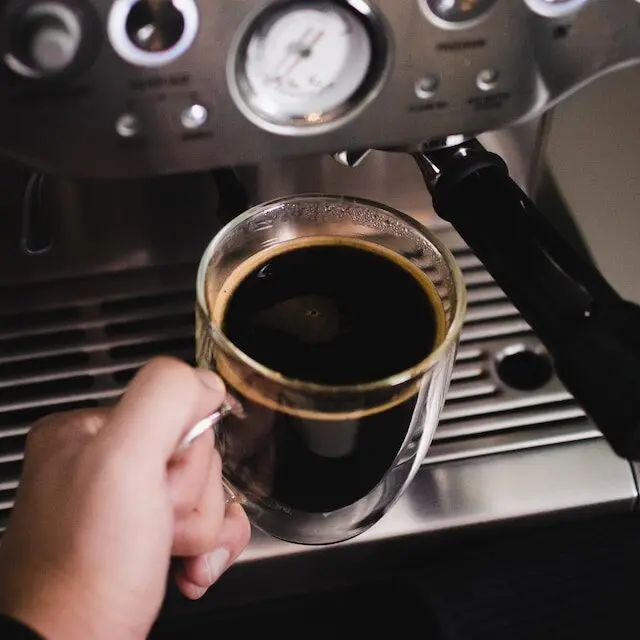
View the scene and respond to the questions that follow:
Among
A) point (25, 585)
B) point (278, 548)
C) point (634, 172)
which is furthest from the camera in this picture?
point (634, 172)

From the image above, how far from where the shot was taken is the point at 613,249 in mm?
471

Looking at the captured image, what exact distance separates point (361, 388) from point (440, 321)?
0.06 meters

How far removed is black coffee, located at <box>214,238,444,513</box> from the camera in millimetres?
321

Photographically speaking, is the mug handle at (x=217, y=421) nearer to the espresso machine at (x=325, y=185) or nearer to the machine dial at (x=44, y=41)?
the espresso machine at (x=325, y=185)

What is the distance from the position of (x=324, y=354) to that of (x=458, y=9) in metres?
0.13

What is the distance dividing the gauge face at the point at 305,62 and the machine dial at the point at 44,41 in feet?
0.20

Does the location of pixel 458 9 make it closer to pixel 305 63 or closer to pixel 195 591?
pixel 305 63

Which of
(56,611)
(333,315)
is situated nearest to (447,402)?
(333,315)

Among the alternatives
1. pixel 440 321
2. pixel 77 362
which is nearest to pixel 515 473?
pixel 440 321

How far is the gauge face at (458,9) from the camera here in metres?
0.31

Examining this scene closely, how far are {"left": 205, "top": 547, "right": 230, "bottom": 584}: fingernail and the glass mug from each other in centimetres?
2

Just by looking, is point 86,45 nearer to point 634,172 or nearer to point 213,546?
point 213,546

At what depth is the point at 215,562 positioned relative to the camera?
357 mm

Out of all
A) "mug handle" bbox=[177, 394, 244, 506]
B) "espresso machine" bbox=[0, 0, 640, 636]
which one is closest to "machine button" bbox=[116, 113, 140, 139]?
"espresso machine" bbox=[0, 0, 640, 636]
